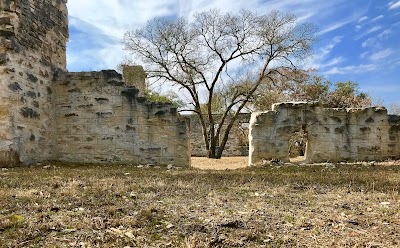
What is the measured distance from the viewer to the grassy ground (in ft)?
8.32

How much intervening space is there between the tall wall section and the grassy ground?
3043 mm

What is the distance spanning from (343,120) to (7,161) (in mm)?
8078

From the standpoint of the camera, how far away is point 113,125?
916cm

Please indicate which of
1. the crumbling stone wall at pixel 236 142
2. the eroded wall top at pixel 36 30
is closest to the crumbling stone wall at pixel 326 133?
the eroded wall top at pixel 36 30

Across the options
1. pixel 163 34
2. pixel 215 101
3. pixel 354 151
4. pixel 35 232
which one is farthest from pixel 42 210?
pixel 215 101

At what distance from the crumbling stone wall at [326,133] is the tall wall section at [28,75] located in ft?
16.8

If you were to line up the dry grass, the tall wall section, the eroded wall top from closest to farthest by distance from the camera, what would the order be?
the tall wall section < the eroded wall top < the dry grass

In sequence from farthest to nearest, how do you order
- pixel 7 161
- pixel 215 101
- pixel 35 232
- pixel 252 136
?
pixel 215 101, pixel 252 136, pixel 7 161, pixel 35 232

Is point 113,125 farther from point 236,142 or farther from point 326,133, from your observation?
point 236,142

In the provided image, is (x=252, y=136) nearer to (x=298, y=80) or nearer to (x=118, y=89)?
(x=118, y=89)

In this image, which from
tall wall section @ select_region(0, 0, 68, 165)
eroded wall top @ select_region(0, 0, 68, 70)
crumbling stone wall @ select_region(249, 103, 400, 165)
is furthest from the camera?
crumbling stone wall @ select_region(249, 103, 400, 165)

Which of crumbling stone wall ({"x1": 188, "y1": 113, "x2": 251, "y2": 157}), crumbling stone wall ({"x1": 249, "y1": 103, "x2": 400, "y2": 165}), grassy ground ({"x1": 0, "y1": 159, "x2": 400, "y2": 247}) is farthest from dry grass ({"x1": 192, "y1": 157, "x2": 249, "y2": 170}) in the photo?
crumbling stone wall ({"x1": 188, "y1": 113, "x2": 251, "y2": 157})

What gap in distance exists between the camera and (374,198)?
12.8 feet

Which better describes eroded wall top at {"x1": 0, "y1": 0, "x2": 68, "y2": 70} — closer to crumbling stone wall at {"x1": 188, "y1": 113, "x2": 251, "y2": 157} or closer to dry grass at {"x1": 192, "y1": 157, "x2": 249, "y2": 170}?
dry grass at {"x1": 192, "y1": 157, "x2": 249, "y2": 170}
